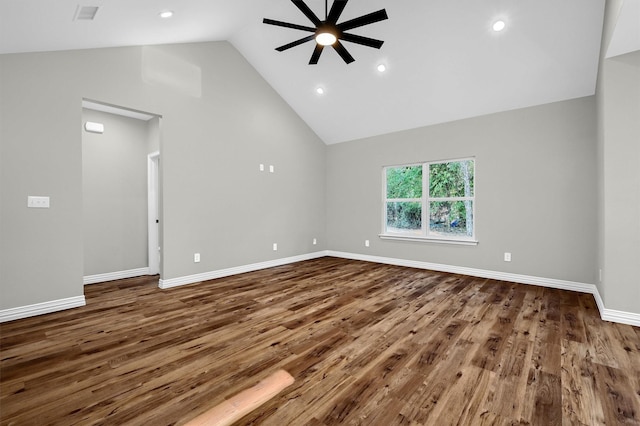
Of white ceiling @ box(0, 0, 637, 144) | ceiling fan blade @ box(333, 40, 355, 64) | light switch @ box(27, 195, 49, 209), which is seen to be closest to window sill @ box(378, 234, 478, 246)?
white ceiling @ box(0, 0, 637, 144)

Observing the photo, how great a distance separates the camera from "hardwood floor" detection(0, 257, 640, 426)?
1.54 meters

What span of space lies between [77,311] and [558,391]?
4.19m

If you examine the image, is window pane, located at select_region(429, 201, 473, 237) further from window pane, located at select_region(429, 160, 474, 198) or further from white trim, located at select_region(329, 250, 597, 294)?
white trim, located at select_region(329, 250, 597, 294)

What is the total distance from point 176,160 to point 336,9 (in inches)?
110

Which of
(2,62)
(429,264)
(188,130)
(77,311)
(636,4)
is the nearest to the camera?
(636,4)

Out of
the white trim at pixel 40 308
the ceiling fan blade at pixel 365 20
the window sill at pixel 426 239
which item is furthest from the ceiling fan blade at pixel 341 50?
the white trim at pixel 40 308

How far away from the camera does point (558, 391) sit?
5.58 ft

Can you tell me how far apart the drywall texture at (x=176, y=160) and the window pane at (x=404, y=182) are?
5.13ft

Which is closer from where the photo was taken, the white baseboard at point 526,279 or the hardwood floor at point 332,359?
the hardwood floor at point 332,359

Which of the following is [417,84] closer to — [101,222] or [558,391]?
[558,391]

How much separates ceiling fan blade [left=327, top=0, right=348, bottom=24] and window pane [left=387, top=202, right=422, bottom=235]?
3508 mm

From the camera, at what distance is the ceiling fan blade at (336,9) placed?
247cm

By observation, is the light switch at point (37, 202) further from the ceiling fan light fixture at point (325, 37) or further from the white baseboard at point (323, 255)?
the ceiling fan light fixture at point (325, 37)

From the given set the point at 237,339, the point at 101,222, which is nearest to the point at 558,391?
the point at 237,339
